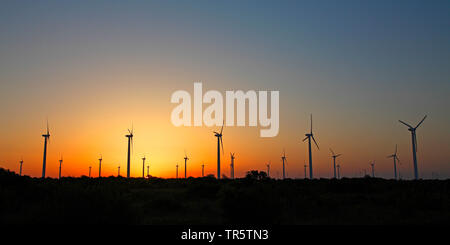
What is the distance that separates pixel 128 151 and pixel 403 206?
77.8 m

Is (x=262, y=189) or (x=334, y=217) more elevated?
(x=262, y=189)

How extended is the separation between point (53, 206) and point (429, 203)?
1163 inches

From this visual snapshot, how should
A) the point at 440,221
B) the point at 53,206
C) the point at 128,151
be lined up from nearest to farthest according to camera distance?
the point at 53,206, the point at 440,221, the point at 128,151

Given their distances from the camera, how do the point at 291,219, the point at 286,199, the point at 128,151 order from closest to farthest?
the point at 291,219 < the point at 286,199 < the point at 128,151

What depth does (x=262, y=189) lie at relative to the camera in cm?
2702

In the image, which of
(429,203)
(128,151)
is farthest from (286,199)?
(128,151)
